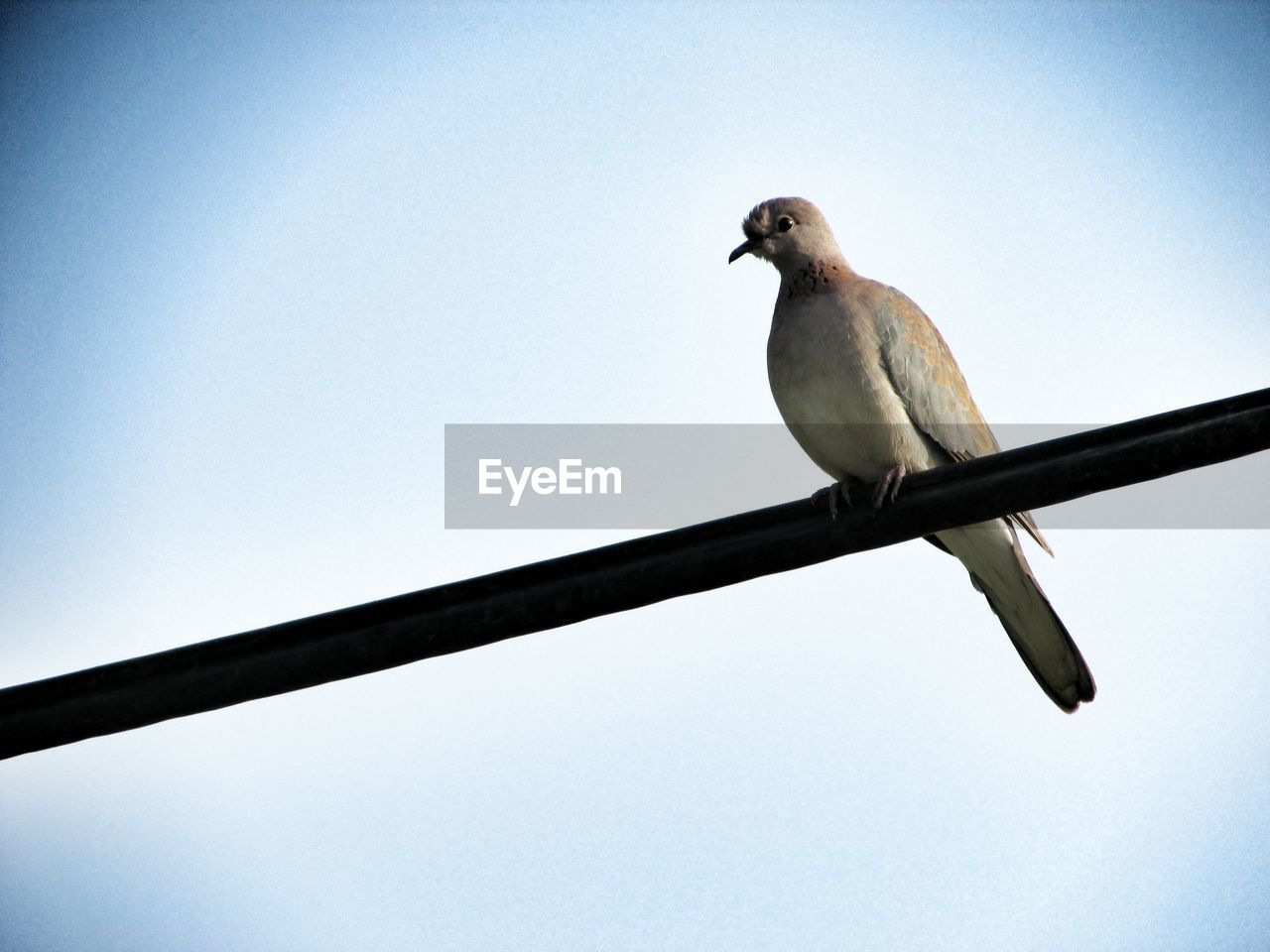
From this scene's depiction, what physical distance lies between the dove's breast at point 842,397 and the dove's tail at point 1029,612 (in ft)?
1.20

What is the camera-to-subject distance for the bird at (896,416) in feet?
14.2

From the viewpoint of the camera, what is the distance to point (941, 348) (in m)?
4.79

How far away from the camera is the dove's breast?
4316 mm

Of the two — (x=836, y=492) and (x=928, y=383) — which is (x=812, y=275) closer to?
(x=928, y=383)

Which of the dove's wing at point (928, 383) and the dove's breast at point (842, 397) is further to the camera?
the dove's wing at point (928, 383)

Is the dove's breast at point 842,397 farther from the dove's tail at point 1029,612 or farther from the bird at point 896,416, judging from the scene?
the dove's tail at point 1029,612

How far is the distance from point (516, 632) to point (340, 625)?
0.36 meters

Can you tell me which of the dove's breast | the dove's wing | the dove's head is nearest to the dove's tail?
the dove's wing

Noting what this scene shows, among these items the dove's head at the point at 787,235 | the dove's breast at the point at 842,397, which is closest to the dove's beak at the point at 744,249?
the dove's head at the point at 787,235

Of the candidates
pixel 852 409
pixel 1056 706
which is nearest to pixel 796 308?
pixel 852 409

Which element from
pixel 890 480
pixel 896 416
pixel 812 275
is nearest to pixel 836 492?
pixel 890 480

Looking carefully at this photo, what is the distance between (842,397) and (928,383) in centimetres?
41

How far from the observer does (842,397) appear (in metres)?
4.33

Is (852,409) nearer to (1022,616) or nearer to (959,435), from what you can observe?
(959,435)
